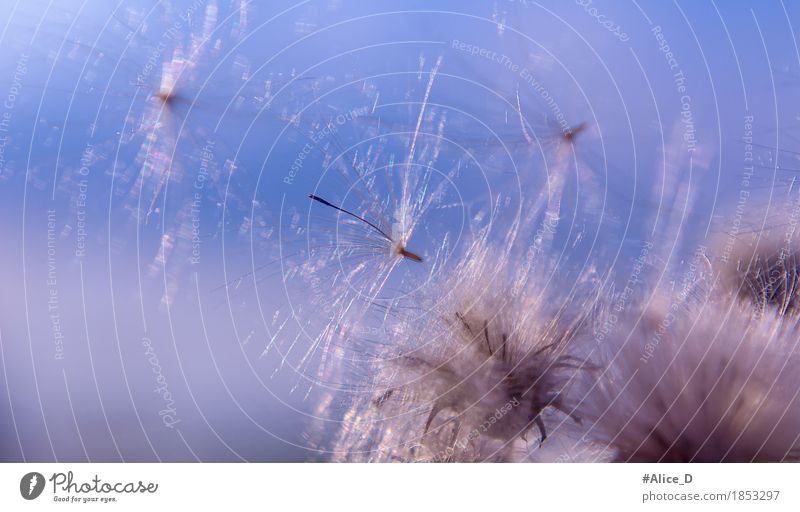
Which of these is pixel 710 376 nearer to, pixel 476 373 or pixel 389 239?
pixel 476 373

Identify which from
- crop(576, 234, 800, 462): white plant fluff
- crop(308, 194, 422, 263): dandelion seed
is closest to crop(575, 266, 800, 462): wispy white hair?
crop(576, 234, 800, 462): white plant fluff

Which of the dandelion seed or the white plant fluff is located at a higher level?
the dandelion seed

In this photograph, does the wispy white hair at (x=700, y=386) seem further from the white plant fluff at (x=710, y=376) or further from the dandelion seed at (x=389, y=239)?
the dandelion seed at (x=389, y=239)

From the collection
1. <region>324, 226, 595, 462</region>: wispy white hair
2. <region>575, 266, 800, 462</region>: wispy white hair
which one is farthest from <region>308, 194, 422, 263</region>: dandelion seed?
<region>575, 266, 800, 462</region>: wispy white hair

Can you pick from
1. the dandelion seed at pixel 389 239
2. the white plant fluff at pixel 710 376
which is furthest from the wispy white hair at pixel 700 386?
the dandelion seed at pixel 389 239

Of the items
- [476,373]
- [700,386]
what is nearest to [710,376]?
[700,386]

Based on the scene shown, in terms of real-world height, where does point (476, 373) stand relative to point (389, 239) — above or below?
below

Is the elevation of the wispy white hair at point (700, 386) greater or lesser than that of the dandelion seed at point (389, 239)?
lesser

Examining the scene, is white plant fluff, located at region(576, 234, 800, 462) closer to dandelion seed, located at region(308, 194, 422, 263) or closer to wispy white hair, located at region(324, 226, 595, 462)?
wispy white hair, located at region(324, 226, 595, 462)

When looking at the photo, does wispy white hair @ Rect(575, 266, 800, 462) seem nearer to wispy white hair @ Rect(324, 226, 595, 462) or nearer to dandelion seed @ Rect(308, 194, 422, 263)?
wispy white hair @ Rect(324, 226, 595, 462)

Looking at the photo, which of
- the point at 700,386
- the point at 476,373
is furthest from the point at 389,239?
the point at 700,386

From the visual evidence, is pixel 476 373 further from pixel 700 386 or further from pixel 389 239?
pixel 700 386

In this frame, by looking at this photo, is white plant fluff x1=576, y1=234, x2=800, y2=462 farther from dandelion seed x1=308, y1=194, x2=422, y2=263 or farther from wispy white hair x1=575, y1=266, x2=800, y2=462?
dandelion seed x1=308, y1=194, x2=422, y2=263
